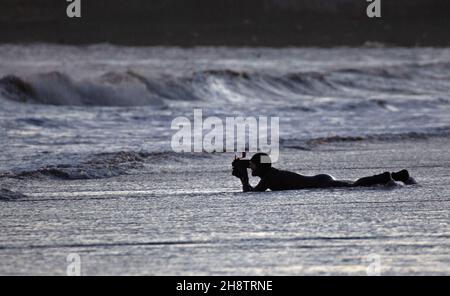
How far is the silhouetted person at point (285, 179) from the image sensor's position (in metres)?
9.64

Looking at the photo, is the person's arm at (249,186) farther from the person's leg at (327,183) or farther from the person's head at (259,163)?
the person's leg at (327,183)

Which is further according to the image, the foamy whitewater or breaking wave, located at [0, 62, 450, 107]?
breaking wave, located at [0, 62, 450, 107]

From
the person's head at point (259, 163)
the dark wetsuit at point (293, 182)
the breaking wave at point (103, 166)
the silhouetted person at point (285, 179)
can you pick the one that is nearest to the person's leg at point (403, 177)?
the silhouetted person at point (285, 179)

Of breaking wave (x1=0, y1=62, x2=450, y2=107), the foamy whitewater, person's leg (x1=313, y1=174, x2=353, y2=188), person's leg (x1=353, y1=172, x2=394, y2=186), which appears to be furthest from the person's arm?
breaking wave (x1=0, y1=62, x2=450, y2=107)

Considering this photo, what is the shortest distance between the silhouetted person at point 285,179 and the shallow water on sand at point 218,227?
0.45 feet

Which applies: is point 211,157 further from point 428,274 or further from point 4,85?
point 4,85

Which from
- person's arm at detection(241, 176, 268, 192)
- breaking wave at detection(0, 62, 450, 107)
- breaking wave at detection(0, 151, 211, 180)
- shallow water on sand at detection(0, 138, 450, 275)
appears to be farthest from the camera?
breaking wave at detection(0, 62, 450, 107)

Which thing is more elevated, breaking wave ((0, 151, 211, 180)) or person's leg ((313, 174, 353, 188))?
breaking wave ((0, 151, 211, 180))

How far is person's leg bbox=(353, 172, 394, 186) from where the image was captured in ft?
31.6

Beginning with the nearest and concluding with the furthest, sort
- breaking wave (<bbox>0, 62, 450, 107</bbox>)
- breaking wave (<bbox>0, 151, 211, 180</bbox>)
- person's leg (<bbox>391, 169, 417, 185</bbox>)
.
A: person's leg (<bbox>391, 169, 417, 185</bbox>) < breaking wave (<bbox>0, 151, 211, 180</bbox>) < breaking wave (<bbox>0, 62, 450, 107</bbox>)

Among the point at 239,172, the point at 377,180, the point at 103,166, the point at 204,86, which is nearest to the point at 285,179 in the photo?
the point at 239,172

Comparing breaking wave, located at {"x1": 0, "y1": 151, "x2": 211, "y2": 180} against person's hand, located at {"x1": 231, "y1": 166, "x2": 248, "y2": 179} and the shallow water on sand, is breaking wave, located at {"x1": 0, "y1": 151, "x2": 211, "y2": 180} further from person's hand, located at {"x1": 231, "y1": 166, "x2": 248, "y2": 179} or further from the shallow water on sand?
person's hand, located at {"x1": 231, "y1": 166, "x2": 248, "y2": 179}

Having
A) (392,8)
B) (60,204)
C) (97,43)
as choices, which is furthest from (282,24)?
(60,204)

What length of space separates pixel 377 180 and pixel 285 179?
847 mm
